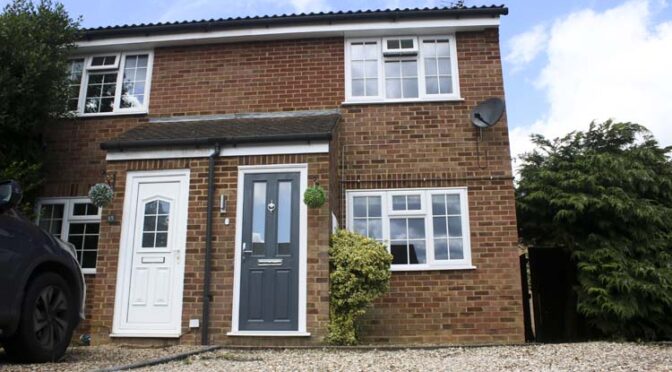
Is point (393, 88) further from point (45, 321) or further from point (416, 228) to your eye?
point (45, 321)

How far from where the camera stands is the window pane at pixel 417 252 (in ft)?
27.1

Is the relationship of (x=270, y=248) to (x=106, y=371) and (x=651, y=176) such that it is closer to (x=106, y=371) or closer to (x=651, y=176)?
(x=106, y=371)

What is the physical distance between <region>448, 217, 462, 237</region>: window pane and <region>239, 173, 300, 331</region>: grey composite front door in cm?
248

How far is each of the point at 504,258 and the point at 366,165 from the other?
2.47 m

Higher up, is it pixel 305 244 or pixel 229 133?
pixel 229 133

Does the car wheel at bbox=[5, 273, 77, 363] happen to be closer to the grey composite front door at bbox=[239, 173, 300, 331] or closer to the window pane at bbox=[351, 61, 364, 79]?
the grey composite front door at bbox=[239, 173, 300, 331]

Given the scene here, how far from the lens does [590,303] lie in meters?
7.80

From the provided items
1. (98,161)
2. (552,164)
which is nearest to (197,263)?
(98,161)

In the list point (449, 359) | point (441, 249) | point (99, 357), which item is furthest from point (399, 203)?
point (99, 357)

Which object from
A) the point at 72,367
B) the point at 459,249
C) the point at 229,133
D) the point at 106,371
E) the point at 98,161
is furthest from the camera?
the point at 98,161

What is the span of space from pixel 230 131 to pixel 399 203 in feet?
8.93

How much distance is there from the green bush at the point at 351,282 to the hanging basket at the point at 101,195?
305 centimetres

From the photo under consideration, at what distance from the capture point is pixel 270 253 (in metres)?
7.16

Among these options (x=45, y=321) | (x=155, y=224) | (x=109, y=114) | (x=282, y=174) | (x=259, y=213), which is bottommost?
(x=45, y=321)
